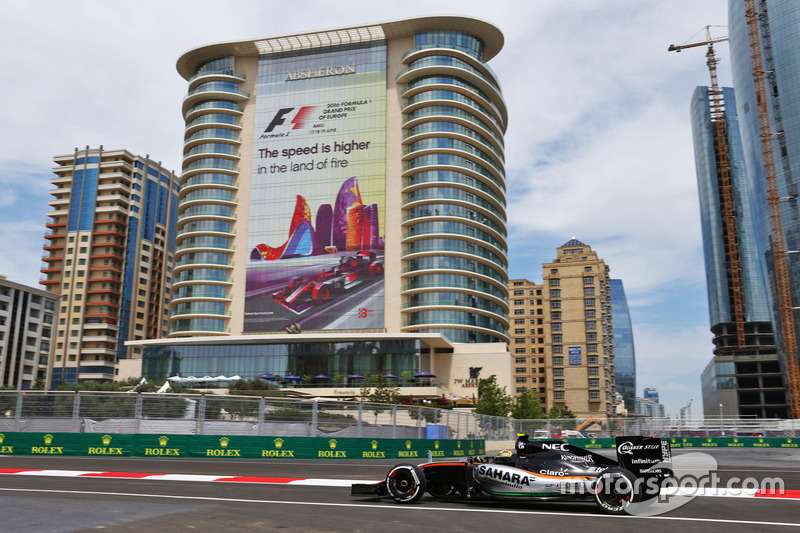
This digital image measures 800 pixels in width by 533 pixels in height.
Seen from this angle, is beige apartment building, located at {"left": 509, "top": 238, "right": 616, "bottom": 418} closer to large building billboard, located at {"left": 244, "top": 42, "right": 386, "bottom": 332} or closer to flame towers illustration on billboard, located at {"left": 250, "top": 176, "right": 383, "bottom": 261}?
large building billboard, located at {"left": 244, "top": 42, "right": 386, "bottom": 332}

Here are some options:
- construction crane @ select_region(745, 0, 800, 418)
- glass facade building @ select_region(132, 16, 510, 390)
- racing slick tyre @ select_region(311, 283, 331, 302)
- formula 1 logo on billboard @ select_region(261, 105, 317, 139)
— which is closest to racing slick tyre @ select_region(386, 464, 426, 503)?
glass facade building @ select_region(132, 16, 510, 390)

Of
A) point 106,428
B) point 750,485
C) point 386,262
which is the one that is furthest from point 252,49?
point 750,485

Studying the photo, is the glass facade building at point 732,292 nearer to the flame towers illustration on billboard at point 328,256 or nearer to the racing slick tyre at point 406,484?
the flame towers illustration on billboard at point 328,256

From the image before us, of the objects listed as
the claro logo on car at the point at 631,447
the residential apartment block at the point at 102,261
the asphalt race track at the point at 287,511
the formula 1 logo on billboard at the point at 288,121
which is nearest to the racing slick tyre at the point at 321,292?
the formula 1 logo on billboard at the point at 288,121

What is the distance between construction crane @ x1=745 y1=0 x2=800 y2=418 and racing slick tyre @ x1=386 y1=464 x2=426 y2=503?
12329 cm

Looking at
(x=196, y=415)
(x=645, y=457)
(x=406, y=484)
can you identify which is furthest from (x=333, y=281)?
(x=645, y=457)

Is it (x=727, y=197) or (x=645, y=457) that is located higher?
(x=727, y=197)

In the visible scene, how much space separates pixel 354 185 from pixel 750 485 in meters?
82.8

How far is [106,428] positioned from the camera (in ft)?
83.7

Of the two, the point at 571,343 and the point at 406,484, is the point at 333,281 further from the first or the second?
the point at 406,484

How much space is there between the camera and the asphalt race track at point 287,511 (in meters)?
9.24

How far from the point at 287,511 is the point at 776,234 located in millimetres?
129137

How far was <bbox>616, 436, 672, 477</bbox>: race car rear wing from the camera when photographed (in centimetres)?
1099

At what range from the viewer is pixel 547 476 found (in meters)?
11.5
